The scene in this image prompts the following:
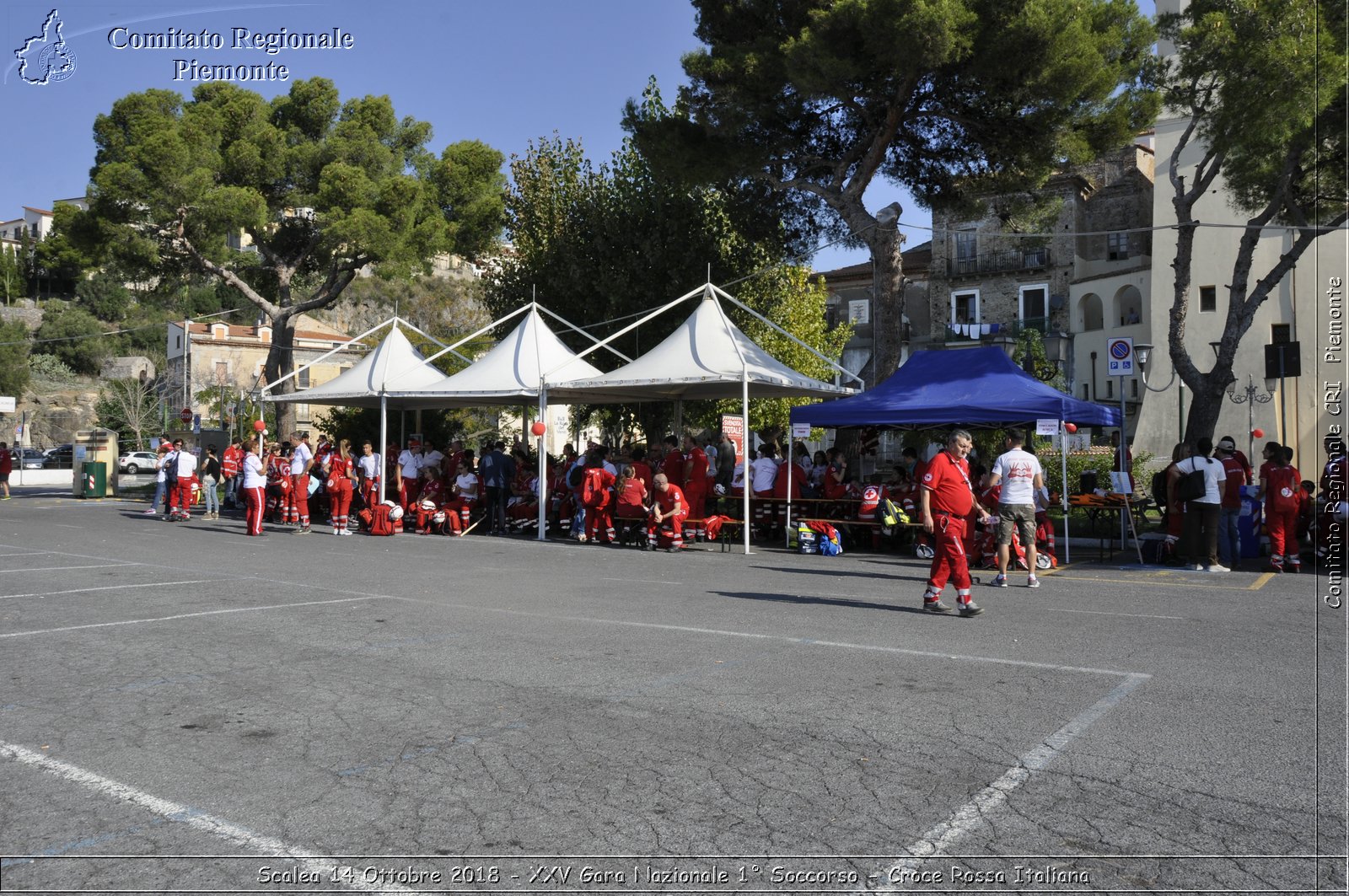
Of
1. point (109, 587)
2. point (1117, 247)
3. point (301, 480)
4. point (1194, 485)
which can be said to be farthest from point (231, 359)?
point (1194, 485)

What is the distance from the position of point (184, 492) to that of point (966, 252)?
39.2m

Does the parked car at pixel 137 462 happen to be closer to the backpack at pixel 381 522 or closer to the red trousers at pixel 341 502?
the red trousers at pixel 341 502

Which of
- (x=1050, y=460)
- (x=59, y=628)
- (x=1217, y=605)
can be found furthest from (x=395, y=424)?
(x=1217, y=605)

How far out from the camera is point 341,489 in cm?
2044

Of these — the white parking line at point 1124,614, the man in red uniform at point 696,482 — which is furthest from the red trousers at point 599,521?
the white parking line at point 1124,614

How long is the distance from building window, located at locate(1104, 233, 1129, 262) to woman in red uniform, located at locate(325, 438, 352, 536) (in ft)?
125

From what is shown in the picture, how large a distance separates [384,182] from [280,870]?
98.1ft

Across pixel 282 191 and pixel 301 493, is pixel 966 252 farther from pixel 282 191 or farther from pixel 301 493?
pixel 301 493

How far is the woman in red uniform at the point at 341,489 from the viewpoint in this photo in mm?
20422

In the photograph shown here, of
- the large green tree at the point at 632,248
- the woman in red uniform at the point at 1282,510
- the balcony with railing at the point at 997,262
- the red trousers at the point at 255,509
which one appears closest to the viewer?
the woman in red uniform at the point at 1282,510

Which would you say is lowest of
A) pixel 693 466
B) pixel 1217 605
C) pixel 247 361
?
pixel 1217 605

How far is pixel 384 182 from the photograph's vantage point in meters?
31.4

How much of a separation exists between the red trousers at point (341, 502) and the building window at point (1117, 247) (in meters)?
38.4

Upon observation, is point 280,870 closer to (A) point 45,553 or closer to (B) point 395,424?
(A) point 45,553
